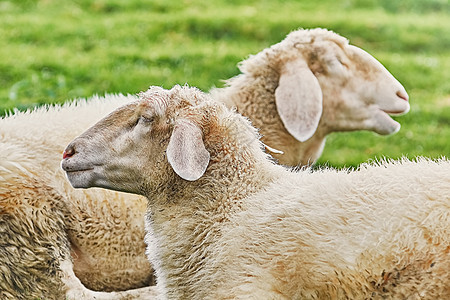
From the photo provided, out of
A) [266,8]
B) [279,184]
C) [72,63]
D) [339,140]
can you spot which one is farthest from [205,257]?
[266,8]

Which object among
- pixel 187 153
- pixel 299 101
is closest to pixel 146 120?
pixel 187 153

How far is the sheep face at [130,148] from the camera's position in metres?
3.78

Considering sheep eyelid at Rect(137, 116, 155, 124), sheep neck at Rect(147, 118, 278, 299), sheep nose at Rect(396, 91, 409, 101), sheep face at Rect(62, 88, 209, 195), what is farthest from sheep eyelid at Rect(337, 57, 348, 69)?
sheep eyelid at Rect(137, 116, 155, 124)

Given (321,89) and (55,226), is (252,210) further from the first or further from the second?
(321,89)

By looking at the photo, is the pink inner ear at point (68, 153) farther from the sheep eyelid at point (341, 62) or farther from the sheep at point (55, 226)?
the sheep eyelid at point (341, 62)

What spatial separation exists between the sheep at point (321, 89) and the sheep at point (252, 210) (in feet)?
4.31

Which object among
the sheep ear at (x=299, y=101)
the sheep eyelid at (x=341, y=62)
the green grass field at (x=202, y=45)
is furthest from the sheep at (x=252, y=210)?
the green grass field at (x=202, y=45)

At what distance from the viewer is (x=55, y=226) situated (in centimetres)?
426

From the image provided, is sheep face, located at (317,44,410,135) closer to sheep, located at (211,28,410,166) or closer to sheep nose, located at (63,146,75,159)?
sheep, located at (211,28,410,166)

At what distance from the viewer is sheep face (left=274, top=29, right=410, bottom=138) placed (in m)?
5.15

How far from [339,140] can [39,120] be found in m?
3.81

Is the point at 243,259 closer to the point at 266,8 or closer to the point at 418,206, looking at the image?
the point at 418,206

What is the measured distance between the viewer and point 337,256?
3338mm

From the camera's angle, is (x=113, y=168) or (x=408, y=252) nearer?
(x=408, y=252)
